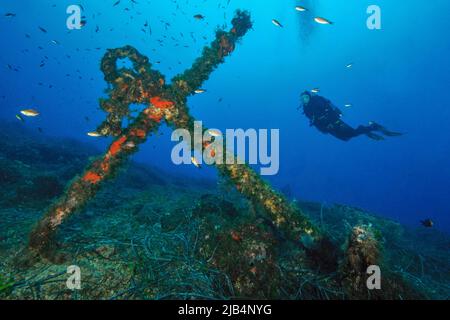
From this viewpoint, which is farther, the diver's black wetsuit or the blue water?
the blue water

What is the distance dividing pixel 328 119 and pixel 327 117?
120 millimetres

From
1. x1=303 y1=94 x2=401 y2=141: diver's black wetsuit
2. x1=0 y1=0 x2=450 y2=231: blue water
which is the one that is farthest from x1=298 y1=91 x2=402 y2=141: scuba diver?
x1=0 y1=0 x2=450 y2=231: blue water

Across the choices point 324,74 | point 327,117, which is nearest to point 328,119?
point 327,117

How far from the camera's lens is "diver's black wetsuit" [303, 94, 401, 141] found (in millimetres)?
12250

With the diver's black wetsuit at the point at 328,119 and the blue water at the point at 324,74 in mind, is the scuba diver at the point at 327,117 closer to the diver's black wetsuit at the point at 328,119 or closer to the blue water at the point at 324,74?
the diver's black wetsuit at the point at 328,119

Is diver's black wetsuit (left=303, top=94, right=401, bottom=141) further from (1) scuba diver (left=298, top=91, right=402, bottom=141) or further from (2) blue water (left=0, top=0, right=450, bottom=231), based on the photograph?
(2) blue water (left=0, top=0, right=450, bottom=231)

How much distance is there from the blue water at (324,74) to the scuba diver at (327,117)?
50606 mm

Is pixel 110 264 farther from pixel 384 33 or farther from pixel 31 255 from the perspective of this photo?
pixel 384 33

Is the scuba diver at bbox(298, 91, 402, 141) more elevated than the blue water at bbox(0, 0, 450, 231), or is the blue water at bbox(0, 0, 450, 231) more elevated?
the blue water at bbox(0, 0, 450, 231)

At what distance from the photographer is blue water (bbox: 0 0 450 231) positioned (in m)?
82.1

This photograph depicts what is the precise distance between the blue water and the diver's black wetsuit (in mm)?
50586

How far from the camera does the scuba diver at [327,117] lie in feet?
40.0

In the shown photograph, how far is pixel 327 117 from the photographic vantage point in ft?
41.1

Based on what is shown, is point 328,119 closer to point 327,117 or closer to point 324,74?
point 327,117
